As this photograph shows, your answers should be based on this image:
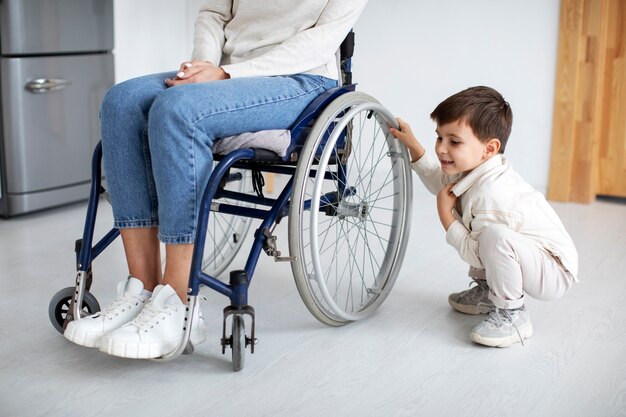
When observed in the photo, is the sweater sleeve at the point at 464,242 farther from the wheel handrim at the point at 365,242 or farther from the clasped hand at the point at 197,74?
the clasped hand at the point at 197,74

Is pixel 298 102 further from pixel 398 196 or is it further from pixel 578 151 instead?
pixel 578 151

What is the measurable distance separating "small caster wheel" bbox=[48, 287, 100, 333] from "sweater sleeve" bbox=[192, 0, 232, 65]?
548 millimetres

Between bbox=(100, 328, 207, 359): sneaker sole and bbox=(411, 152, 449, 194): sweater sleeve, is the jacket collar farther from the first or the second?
bbox=(100, 328, 207, 359): sneaker sole

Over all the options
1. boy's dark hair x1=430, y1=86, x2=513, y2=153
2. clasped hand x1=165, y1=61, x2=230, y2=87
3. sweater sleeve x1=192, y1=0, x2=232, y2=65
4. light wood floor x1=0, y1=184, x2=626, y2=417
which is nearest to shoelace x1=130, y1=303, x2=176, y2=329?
light wood floor x1=0, y1=184, x2=626, y2=417

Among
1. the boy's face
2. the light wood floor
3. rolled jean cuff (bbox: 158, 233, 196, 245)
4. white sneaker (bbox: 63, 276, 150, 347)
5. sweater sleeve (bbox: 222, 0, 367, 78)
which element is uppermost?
sweater sleeve (bbox: 222, 0, 367, 78)

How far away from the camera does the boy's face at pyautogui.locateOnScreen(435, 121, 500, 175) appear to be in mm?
1689

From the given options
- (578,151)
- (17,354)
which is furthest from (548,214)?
(578,151)

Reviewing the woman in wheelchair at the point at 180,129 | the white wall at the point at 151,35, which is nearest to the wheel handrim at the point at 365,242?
the woman in wheelchair at the point at 180,129

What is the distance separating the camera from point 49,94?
2.66 metres

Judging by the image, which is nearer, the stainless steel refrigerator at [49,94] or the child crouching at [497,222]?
the child crouching at [497,222]

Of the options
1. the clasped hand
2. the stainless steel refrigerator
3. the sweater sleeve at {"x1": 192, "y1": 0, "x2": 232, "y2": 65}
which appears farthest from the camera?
the stainless steel refrigerator

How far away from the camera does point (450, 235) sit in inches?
66.8

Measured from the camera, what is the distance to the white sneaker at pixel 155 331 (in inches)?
56.1

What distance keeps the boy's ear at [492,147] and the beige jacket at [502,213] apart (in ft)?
0.04
